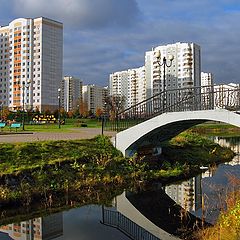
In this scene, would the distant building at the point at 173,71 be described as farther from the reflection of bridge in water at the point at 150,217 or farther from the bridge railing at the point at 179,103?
the reflection of bridge in water at the point at 150,217

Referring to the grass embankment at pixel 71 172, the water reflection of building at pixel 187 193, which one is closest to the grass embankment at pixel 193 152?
Answer: the grass embankment at pixel 71 172

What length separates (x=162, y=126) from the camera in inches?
635

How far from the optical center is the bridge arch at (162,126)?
13.6 metres

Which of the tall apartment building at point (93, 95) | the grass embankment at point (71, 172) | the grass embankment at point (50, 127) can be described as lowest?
the grass embankment at point (71, 172)

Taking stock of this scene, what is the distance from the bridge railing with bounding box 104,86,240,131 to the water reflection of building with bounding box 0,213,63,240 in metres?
7.57

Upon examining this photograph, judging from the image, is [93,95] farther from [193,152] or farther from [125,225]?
[125,225]

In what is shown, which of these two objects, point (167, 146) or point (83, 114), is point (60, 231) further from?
point (83, 114)

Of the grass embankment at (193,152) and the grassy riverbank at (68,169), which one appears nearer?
the grassy riverbank at (68,169)

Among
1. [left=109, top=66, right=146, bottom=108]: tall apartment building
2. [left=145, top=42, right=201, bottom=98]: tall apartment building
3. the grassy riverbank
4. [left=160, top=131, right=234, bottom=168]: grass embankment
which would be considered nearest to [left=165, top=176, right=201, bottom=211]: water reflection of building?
the grassy riverbank

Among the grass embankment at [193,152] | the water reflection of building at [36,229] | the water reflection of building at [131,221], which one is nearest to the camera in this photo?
the water reflection of building at [36,229]

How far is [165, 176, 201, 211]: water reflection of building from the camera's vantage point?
1314 centimetres

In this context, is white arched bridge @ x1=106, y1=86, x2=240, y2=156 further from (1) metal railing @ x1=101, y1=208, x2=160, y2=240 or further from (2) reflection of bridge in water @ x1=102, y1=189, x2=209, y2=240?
(1) metal railing @ x1=101, y1=208, x2=160, y2=240

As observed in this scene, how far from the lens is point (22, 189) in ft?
39.9

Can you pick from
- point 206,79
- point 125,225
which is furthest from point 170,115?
point 206,79
